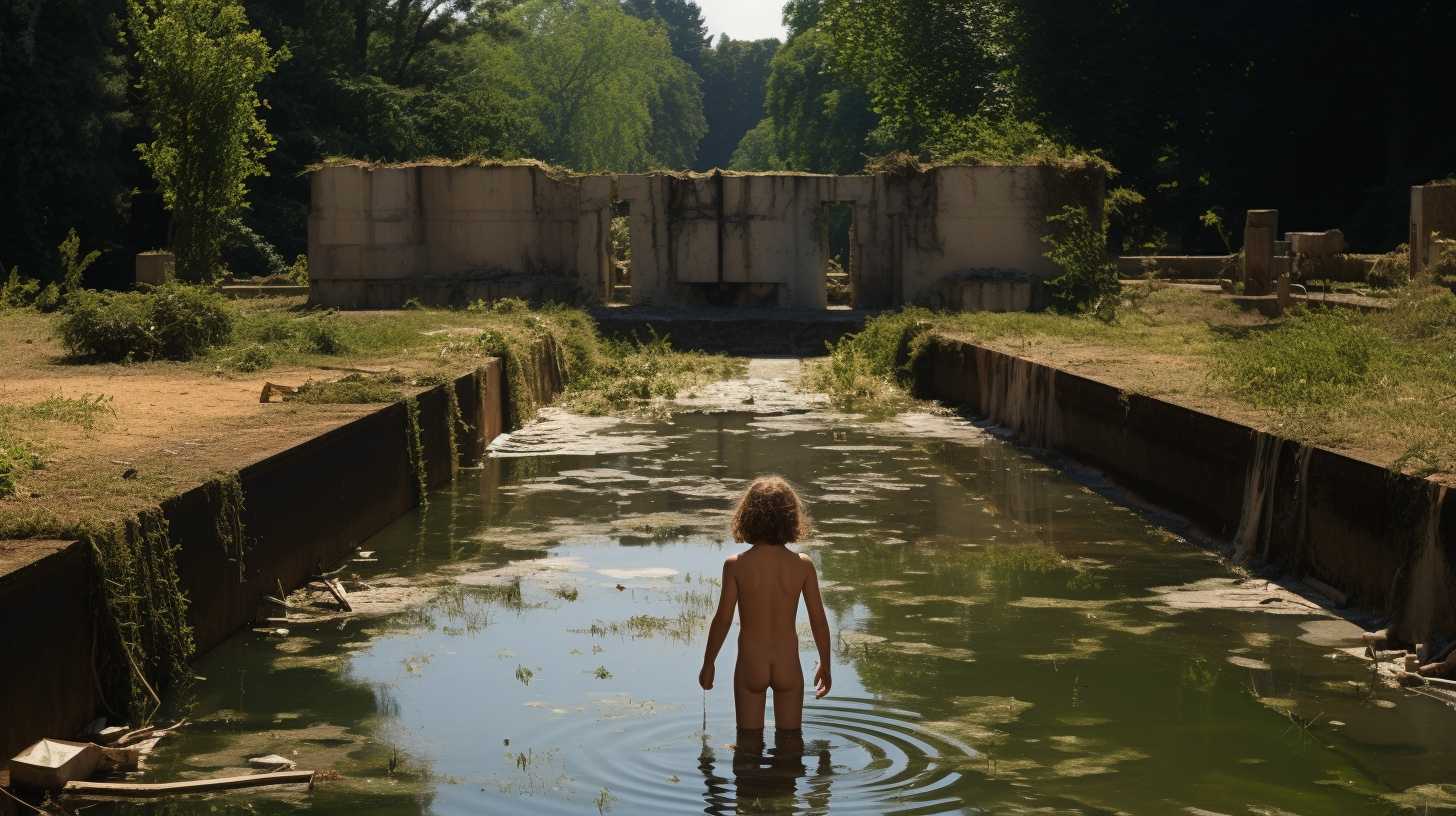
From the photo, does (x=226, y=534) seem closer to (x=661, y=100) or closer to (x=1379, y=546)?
(x=1379, y=546)

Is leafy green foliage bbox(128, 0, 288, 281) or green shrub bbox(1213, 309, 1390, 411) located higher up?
leafy green foliage bbox(128, 0, 288, 281)

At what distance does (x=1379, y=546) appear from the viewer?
35.9 feet

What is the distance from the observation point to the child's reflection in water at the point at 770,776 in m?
7.50

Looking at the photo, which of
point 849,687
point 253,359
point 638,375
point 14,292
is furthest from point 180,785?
point 14,292

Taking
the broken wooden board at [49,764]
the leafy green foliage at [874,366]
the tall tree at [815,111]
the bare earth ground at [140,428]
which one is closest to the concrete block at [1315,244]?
the leafy green foliage at [874,366]

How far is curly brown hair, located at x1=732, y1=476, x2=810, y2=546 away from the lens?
789 centimetres

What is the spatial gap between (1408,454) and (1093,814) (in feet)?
14.5

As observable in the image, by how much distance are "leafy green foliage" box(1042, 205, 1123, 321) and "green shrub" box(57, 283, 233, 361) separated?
1527 cm

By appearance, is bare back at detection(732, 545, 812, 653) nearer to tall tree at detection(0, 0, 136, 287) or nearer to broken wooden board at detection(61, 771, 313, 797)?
broken wooden board at detection(61, 771, 313, 797)

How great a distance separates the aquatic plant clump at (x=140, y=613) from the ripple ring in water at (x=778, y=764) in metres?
1.99

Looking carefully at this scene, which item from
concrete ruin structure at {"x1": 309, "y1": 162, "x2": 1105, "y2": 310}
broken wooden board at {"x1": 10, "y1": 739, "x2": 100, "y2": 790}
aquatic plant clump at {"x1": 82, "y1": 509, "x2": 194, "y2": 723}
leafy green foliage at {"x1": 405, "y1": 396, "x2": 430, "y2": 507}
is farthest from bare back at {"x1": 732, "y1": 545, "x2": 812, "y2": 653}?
concrete ruin structure at {"x1": 309, "y1": 162, "x2": 1105, "y2": 310}

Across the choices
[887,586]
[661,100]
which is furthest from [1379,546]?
[661,100]

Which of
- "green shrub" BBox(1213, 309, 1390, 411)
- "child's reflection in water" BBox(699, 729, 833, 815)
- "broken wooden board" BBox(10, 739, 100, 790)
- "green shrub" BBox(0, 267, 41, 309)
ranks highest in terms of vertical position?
"green shrub" BBox(0, 267, 41, 309)

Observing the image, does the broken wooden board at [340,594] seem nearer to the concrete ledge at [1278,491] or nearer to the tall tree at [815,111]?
the concrete ledge at [1278,491]
